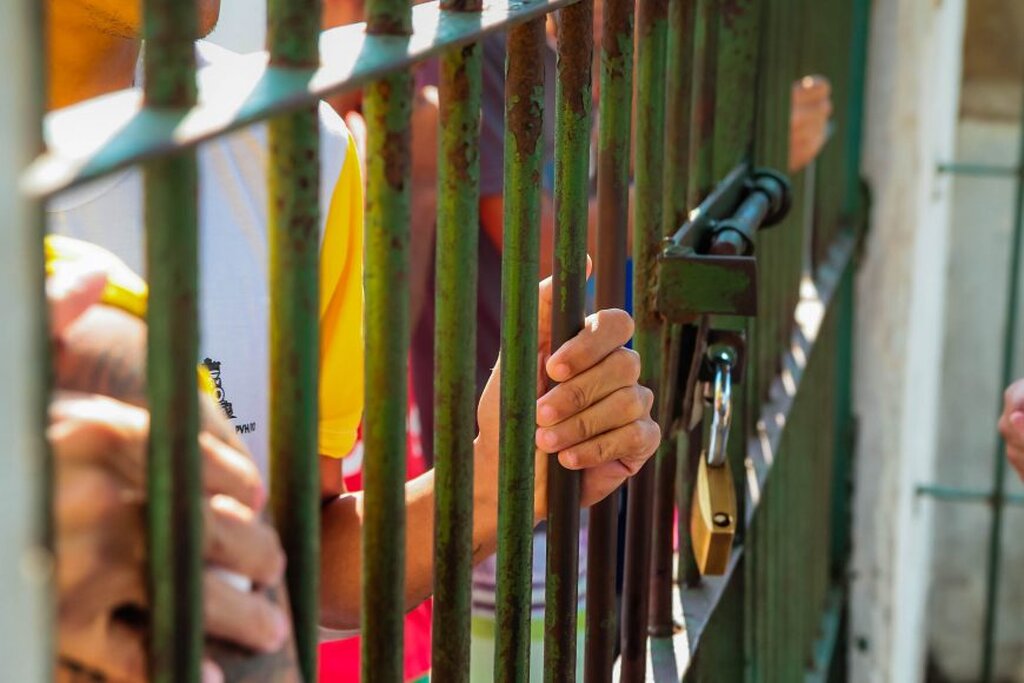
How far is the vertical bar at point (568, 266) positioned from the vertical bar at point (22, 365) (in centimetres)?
71

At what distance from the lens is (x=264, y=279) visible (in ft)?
5.35

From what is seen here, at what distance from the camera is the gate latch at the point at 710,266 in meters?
1.49

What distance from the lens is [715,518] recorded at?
1610mm

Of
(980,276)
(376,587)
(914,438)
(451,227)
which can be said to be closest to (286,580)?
(376,587)

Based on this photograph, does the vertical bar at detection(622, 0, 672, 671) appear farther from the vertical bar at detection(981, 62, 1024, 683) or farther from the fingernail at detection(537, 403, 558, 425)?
the vertical bar at detection(981, 62, 1024, 683)

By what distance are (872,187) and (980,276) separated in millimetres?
744

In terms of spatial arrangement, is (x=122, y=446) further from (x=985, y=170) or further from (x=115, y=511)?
(x=985, y=170)

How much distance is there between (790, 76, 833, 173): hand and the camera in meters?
3.03

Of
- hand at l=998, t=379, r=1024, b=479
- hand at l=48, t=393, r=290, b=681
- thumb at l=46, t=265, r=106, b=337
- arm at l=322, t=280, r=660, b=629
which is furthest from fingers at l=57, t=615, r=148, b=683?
hand at l=998, t=379, r=1024, b=479

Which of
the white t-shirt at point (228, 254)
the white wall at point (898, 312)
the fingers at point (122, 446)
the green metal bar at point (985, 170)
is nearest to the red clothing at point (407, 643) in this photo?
the white t-shirt at point (228, 254)

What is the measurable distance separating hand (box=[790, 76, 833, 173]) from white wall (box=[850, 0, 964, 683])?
0.92 meters

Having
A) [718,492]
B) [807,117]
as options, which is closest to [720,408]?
[718,492]

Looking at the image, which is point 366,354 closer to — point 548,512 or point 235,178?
point 548,512

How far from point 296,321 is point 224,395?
0.80 metres
